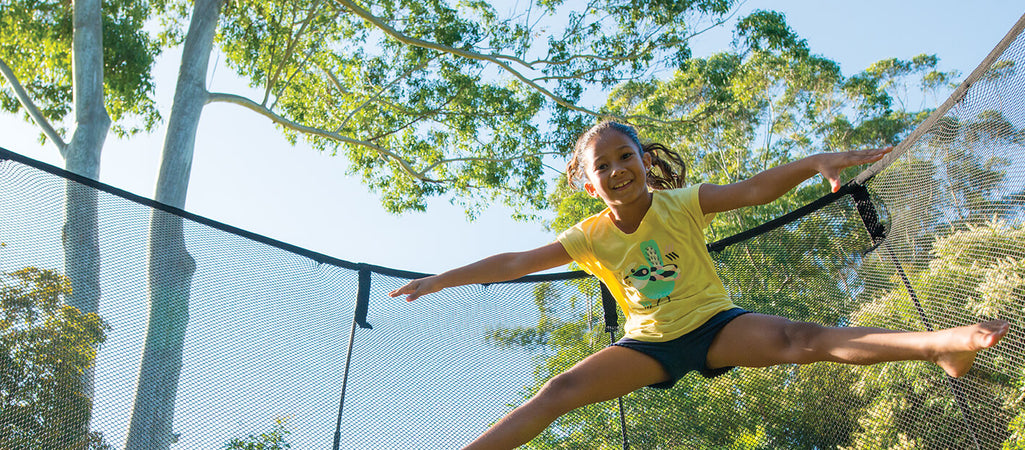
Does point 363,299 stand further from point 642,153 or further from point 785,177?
point 785,177

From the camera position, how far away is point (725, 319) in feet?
5.02

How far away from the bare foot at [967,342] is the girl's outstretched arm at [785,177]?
0.34m

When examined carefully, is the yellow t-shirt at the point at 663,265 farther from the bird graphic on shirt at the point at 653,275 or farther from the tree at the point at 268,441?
the tree at the point at 268,441

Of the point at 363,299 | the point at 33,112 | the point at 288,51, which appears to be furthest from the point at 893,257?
the point at 33,112

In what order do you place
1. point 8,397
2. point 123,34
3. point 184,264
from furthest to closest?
point 123,34, point 184,264, point 8,397

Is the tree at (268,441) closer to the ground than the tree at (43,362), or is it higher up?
closer to the ground

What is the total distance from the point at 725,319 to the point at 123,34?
5.95 metres

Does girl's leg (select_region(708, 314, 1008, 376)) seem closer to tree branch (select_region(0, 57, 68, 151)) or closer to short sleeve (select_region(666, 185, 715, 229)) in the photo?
short sleeve (select_region(666, 185, 715, 229))

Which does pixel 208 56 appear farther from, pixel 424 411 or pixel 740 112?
pixel 740 112

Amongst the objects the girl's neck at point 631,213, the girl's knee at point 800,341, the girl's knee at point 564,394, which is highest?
the girl's neck at point 631,213

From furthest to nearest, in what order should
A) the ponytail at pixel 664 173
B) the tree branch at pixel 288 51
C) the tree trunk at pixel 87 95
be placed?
the tree branch at pixel 288 51 < the tree trunk at pixel 87 95 < the ponytail at pixel 664 173

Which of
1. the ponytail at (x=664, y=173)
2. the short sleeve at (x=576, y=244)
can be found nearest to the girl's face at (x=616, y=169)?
the short sleeve at (x=576, y=244)

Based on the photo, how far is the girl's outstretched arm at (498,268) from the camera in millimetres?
1588

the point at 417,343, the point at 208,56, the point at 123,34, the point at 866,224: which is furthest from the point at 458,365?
the point at 123,34
